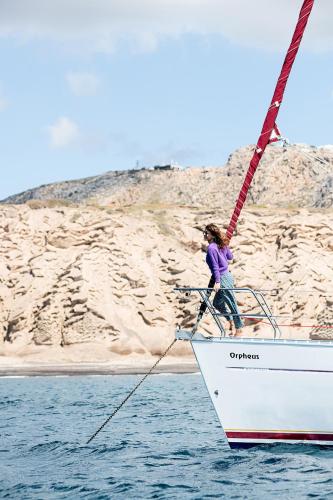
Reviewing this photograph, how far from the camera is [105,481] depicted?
14.6 metres

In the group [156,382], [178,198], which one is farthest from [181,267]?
[178,198]

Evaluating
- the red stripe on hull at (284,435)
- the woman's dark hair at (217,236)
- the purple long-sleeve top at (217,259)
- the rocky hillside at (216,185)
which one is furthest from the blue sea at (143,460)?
the rocky hillside at (216,185)

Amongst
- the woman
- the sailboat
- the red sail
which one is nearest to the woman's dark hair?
the woman

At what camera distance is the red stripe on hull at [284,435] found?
1566 cm

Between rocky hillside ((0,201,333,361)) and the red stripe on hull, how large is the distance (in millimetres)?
31663

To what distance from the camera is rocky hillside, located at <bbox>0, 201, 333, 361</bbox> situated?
50906 millimetres

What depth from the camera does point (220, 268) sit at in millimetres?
16250

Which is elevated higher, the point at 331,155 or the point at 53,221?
the point at 331,155

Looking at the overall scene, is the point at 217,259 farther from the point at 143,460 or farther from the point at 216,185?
the point at 216,185

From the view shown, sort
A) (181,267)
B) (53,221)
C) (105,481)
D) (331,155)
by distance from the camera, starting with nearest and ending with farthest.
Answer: (105,481)
(181,267)
(53,221)
(331,155)

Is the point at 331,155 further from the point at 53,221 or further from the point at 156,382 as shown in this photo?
the point at 156,382

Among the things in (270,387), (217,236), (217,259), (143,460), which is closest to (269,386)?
(270,387)

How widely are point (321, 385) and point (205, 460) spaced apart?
2.51 metres

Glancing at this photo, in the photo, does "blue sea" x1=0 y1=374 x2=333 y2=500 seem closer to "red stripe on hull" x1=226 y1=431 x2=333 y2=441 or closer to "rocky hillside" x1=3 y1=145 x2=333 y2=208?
"red stripe on hull" x1=226 y1=431 x2=333 y2=441
